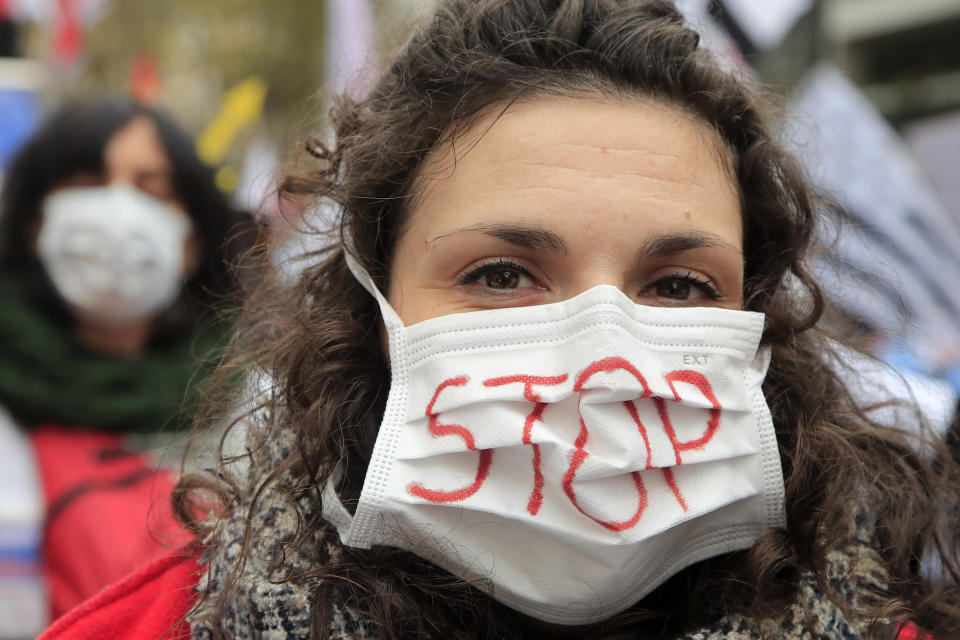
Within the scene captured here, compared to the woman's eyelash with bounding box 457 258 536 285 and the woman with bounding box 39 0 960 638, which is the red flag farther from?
the woman's eyelash with bounding box 457 258 536 285

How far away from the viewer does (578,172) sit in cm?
165

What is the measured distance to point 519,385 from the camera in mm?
1567

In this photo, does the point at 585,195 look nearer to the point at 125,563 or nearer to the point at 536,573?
the point at 536,573

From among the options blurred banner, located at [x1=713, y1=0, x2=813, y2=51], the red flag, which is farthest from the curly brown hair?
the red flag

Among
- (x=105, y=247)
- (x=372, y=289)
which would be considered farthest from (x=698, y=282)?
(x=105, y=247)

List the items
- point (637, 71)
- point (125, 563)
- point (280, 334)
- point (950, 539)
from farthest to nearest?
1. point (125, 563)
2. point (280, 334)
3. point (950, 539)
4. point (637, 71)

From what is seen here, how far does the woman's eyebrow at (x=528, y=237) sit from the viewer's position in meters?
1.63

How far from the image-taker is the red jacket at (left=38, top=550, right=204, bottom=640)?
171 centimetres

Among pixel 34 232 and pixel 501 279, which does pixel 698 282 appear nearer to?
pixel 501 279

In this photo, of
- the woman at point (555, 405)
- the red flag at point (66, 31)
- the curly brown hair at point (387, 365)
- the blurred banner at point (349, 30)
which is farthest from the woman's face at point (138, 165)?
the red flag at point (66, 31)

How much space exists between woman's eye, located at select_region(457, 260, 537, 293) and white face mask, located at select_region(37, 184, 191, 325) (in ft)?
7.56

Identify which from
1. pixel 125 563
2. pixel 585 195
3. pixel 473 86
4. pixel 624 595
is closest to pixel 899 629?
pixel 624 595

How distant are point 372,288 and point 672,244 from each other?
57cm

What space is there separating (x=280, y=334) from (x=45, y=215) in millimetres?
2060
